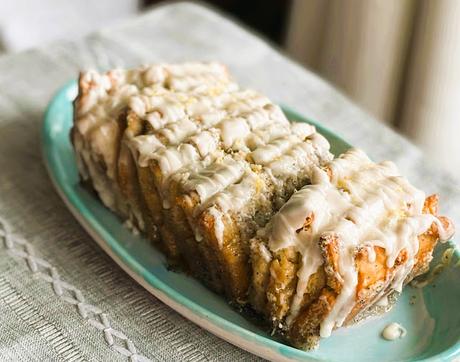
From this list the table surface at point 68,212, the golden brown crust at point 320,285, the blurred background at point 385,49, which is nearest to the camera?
the golden brown crust at point 320,285

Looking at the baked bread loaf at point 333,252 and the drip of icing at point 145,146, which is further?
the drip of icing at point 145,146

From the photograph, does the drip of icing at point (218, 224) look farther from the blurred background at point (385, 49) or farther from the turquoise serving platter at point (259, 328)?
the blurred background at point (385, 49)

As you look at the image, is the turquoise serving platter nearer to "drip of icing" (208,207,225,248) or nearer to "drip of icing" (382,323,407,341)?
"drip of icing" (382,323,407,341)

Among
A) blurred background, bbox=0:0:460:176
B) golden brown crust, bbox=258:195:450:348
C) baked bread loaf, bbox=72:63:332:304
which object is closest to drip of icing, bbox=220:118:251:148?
baked bread loaf, bbox=72:63:332:304

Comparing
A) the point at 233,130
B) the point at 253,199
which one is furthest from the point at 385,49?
the point at 253,199

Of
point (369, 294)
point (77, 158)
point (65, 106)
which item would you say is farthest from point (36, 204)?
point (369, 294)

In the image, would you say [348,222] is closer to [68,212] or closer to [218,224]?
[218,224]

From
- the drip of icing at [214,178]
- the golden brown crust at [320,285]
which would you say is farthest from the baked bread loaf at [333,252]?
the drip of icing at [214,178]
